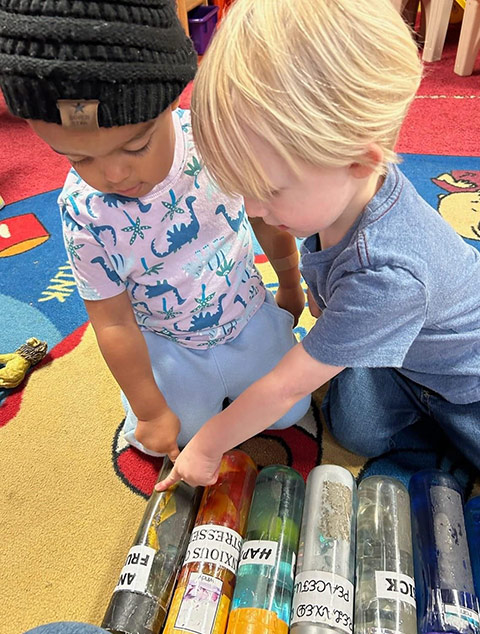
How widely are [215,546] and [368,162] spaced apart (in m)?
0.47

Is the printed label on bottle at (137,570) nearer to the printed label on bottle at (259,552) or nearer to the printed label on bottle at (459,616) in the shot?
the printed label on bottle at (259,552)

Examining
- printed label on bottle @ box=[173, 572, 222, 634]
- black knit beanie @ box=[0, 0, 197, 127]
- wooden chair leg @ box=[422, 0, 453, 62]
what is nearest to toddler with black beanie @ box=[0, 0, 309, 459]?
black knit beanie @ box=[0, 0, 197, 127]

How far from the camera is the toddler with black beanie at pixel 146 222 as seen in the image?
505mm

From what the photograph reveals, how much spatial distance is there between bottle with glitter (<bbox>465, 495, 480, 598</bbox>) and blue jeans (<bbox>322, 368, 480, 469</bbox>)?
3.7 inches

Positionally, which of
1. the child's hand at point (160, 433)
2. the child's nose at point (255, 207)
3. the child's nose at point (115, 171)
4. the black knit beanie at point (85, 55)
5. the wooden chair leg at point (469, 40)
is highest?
the wooden chair leg at point (469, 40)

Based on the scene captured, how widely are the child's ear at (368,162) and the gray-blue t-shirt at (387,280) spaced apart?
6 centimetres

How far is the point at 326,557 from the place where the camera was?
2.27 ft

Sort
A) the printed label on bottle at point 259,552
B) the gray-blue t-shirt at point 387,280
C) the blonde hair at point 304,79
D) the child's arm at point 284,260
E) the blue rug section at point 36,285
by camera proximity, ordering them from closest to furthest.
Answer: the blonde hair at point 304,79 < the gray-blue t-shirt at point 387,280 < the printed label on bottle at point 259,552 < the child's arm at point 284,260 < the blue rug section at point 36,285

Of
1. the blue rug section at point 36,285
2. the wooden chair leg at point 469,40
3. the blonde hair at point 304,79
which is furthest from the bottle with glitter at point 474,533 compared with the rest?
the wooden chair leg at point 469,40

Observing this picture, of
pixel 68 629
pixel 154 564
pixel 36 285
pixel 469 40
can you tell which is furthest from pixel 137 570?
pixel 469 40

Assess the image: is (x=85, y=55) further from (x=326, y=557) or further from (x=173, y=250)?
(x=326, y=557)

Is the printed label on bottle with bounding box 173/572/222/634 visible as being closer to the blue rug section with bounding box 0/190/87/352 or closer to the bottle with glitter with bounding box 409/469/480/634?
the bottle with glitter with bounding box 409/469/480/634

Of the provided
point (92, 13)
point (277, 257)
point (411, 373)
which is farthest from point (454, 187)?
point (92, 13)

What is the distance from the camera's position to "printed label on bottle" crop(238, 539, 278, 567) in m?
0.69
